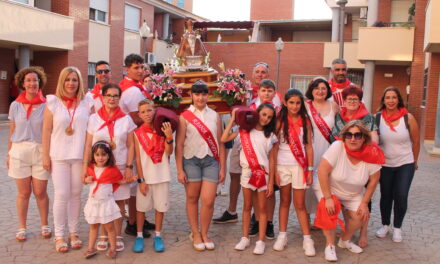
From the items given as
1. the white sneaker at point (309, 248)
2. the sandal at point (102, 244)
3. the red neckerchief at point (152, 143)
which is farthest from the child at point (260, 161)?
the sandal at point (102, 244)

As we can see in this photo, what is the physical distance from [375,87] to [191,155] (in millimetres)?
17686

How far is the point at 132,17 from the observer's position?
24969mm

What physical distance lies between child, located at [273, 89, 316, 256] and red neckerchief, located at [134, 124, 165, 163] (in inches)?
47.3

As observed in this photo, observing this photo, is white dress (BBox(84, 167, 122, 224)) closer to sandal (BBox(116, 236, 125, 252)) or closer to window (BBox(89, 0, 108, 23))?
sandal (BBox(116, 236, 125, 252))

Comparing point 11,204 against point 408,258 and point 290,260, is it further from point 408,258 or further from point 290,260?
point 408,258

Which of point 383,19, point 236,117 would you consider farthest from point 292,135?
point 383,19

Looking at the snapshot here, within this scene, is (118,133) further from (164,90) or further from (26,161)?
(26,161)

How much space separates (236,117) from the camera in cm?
474

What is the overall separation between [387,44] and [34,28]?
13.5m

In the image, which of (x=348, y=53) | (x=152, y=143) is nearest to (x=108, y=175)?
(x=152, y=143)

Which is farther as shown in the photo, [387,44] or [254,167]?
[387,44]

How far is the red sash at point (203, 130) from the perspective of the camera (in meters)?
4.78

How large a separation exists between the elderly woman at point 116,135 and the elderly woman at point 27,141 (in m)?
0.63

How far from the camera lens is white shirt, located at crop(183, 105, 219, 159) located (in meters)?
4.81
